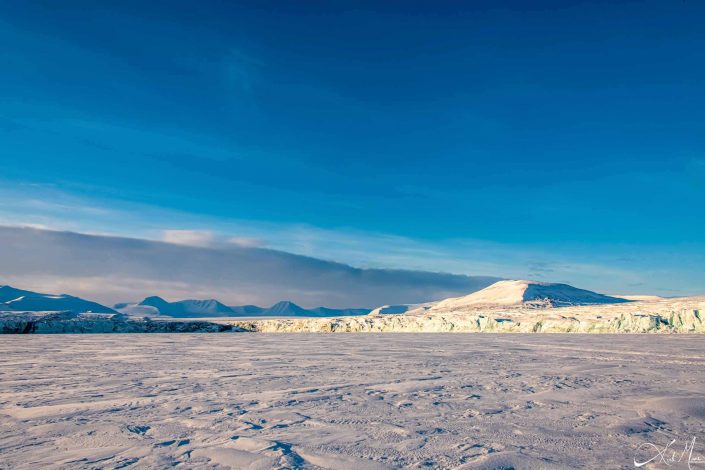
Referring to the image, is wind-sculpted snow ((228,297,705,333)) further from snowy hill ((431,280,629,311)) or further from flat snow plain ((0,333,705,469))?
snowy hill ((431,280,629,311))

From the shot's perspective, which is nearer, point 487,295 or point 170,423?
point 170,423

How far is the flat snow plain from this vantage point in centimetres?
461

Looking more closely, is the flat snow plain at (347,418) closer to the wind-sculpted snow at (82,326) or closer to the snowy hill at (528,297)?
the wind-sculpted snow at (82,326)

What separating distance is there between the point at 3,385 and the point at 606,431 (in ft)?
38.3

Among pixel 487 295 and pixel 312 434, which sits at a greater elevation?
pixel 487 295

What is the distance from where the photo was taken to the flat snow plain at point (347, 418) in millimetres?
4609

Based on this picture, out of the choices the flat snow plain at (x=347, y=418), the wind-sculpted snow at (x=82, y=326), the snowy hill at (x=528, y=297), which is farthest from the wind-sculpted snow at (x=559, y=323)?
the snowy hill at (x=528, y=297)

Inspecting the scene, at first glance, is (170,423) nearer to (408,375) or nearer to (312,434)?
(312,434)

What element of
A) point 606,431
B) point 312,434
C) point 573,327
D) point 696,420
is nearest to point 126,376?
point 312,434

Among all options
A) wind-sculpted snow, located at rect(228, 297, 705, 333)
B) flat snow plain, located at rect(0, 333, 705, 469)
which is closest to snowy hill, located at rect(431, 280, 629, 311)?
wind-sculpted snow, located at rect(228, 297, 705, 333)

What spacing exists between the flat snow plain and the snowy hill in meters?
83.7

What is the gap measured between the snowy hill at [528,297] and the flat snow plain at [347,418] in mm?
83745

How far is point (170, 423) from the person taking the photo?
604cm

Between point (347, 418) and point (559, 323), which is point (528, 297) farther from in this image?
point (347, 418)
